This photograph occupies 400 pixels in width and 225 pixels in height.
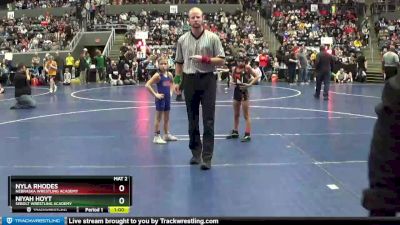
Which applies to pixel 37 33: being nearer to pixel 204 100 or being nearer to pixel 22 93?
pixel 22 93

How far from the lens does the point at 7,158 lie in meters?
8.29

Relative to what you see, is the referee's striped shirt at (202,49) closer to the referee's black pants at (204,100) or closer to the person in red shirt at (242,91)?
the referee's black pants at (204,100)

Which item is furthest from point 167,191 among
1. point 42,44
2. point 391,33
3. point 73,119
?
point 391,33

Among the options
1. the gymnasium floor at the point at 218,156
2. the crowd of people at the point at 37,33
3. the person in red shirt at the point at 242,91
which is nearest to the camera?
the gymnasium floor at the point at 218,156

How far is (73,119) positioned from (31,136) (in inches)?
95.2

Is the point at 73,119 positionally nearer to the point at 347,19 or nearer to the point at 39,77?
the point at 39,77

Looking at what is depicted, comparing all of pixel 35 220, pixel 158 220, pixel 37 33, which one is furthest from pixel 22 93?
pixel 37 33

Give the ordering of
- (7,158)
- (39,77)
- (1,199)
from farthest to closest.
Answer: (39,77) < (7,158) < (1,199)
